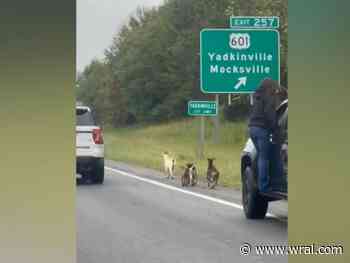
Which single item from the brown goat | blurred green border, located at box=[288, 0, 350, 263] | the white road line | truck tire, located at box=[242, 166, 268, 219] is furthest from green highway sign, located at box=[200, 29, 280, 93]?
blurred green border, located at box=[288, 0, 350, 263]

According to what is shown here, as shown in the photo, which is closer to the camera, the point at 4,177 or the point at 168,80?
the point at 4,177

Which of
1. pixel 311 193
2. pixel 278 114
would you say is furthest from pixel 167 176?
pixel 311 193

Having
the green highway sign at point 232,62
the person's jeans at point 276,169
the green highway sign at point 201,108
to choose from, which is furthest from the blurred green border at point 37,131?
the green highway sign at point 201,108

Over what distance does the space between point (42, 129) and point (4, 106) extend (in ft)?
0.69

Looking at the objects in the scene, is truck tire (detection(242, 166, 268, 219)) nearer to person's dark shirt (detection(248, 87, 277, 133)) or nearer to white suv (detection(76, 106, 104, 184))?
person's dark shirt (detection(248, 87, 277, 133))

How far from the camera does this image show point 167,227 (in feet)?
28.4

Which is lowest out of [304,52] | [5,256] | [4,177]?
[5,256]

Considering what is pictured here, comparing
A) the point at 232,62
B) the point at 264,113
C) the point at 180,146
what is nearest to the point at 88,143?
the point at 232,62

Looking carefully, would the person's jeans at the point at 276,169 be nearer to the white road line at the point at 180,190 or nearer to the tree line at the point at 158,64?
the white road line at the point at 180,190

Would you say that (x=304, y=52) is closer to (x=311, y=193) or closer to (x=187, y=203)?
(x=311, y=193)

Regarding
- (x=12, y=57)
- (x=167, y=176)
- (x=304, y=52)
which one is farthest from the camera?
(x=167, y=176)

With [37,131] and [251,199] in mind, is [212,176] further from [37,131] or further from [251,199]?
[37,131]

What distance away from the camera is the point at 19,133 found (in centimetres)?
395

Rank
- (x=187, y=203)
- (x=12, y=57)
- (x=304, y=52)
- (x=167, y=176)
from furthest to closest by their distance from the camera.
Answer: (x=167, y=176) < (x=187, y=203) < (x=304, y=52) < (x=12, y=57)
